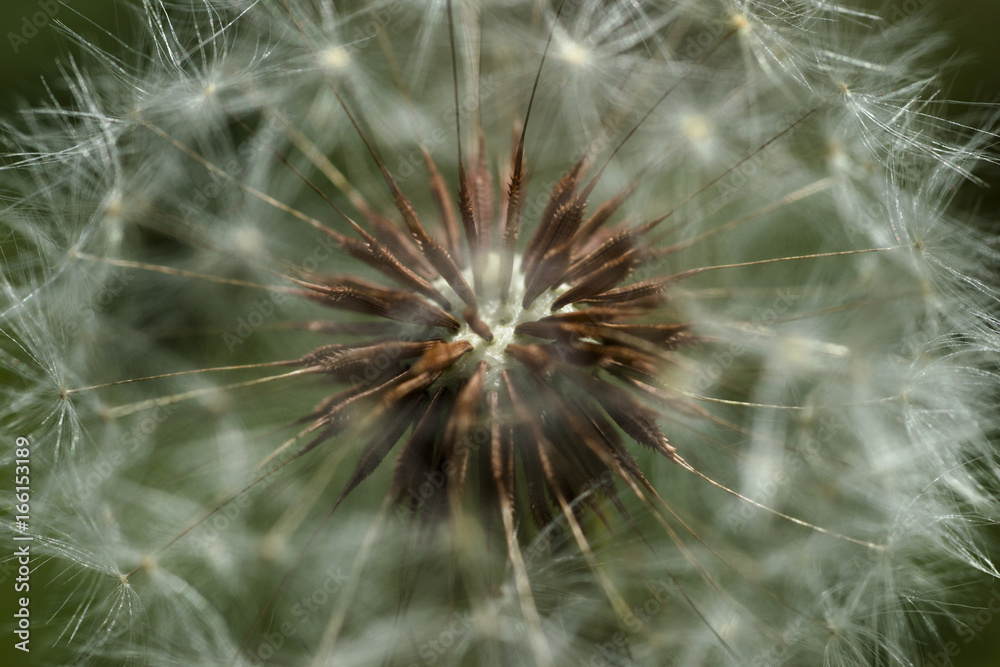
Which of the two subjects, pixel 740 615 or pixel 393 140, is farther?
pixel 393 140

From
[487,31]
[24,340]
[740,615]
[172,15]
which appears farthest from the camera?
[487,31]

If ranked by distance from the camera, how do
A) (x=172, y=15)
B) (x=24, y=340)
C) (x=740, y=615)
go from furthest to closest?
(x=172, y=15)
(x=24, y=340)
(x=740, y=615)

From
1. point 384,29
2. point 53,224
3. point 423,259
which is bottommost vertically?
point 53,224

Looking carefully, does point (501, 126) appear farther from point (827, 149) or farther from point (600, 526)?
point (600, 526)

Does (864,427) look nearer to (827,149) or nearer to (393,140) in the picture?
(827,149)

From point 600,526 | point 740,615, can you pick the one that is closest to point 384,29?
point 600,526

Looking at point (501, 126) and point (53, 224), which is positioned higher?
point (501, 126)
